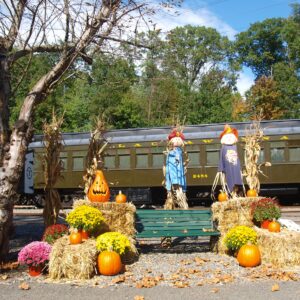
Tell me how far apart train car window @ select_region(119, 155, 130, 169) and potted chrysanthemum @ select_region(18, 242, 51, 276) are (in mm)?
12301

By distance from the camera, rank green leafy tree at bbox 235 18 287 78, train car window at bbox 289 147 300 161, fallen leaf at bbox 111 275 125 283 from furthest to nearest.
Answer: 1. green leafy tree at bbox 235 18 287 78
2. train car window at bbox 289 147 300 161
3. fallen leaf at bbox 111 275 125 283

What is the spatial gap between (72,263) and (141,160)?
1253 cm

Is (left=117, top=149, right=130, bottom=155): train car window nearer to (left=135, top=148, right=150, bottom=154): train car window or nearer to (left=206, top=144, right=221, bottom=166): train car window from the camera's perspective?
(left=135, top=148, right=150, bottom=154): train car window

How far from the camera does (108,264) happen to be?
6539mm

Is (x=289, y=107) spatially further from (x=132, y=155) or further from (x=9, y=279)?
(x=9, y=279)

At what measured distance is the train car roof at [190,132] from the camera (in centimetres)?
1814

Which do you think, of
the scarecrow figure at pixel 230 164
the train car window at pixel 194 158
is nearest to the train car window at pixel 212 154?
the train car window at pixel 194 158

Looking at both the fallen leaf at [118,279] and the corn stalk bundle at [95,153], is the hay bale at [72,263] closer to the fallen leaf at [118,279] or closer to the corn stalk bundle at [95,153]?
the fallen leaf at [118,279]

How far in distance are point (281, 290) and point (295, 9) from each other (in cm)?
4969

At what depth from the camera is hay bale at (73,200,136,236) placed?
25.8 ft

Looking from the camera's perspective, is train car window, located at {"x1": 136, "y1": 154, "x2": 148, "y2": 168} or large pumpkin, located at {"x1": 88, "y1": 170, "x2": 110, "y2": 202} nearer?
large pumpkin, located at {"x1": 88, "y1": 170, "x2": 110, "y2": 202}

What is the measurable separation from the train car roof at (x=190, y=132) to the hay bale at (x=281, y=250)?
10.8 meters

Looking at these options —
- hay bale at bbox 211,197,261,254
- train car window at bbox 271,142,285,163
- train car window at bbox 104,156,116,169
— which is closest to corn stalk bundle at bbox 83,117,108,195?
hay bale at bbox 211,197,261,254

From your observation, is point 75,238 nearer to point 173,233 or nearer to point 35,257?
point 35,257
